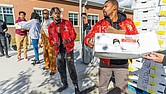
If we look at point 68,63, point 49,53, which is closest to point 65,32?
point 68,63

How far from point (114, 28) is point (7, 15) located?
10.7m

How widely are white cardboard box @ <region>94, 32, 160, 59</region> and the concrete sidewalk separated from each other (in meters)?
1.73

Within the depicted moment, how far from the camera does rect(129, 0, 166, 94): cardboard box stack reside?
2525mm

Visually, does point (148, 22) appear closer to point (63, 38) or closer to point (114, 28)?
point (114, 28)

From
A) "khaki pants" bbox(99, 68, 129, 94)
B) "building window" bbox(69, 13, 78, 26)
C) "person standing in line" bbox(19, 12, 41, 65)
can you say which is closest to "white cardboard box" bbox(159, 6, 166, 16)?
"khaki pants" bbox(99, 68, 129, 94)

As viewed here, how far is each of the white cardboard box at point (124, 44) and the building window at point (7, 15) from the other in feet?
35.0

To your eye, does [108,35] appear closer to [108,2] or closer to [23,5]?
[108,2]

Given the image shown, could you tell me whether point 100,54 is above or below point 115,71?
above

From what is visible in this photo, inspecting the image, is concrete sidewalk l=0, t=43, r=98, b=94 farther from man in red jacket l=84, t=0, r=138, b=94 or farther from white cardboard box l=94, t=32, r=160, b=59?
white cardboard box l=94, t=32, r=160, b=59

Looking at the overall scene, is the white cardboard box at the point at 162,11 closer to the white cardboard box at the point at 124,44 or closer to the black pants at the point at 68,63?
the white cardboard box at the point at 124,44

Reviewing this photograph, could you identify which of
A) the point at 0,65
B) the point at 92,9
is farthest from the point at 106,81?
the point at 92,9

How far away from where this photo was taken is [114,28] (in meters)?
2.09

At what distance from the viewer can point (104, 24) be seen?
214 cm

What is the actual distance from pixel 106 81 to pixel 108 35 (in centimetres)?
80
